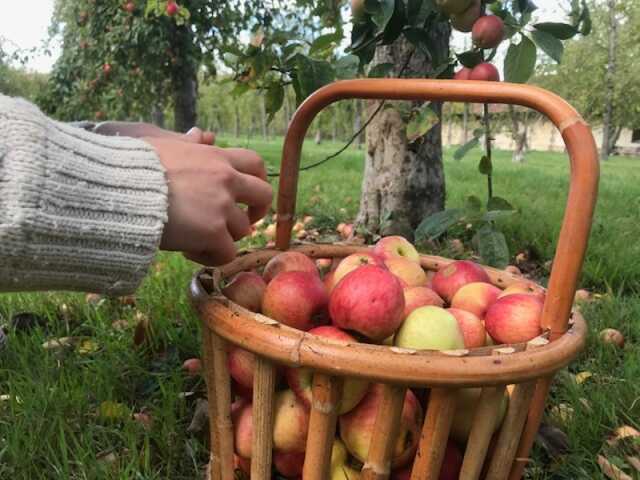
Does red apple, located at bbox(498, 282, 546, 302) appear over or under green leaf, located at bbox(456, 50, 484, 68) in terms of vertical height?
under

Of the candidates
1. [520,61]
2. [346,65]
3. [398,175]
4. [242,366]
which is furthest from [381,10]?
[398,175]

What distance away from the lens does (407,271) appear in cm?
109

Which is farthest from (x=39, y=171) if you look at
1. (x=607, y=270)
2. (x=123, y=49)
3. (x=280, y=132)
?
(x=280, y=132)

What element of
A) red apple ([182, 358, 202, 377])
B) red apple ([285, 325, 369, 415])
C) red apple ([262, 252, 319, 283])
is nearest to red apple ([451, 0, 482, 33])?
red apple ([262, 252, 319, 283])

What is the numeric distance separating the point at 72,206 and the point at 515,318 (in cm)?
65

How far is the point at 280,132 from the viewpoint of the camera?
142 feet

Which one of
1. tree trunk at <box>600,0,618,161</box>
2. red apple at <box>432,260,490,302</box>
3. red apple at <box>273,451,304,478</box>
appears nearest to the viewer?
red apple at <box>273,451,304,478</box>

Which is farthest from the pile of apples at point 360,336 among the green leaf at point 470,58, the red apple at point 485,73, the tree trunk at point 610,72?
the tree trunk at point 610,72

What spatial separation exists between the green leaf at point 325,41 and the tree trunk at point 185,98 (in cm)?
494

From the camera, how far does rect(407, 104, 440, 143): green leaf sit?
3.98 ft

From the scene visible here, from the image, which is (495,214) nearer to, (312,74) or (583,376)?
(583,376)

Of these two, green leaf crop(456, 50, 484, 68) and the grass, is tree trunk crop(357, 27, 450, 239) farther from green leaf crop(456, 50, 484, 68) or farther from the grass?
green leaf crop(456, 50, 484, 68)

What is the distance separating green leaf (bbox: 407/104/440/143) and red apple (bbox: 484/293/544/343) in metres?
0.49

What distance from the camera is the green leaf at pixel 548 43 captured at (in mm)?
1175
